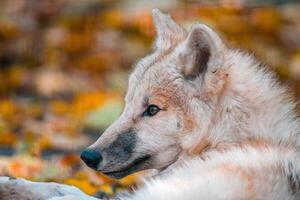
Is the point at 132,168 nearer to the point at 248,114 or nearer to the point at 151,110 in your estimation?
the point at 151,110

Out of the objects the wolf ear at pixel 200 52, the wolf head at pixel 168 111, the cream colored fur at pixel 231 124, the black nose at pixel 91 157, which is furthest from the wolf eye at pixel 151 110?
the black nose at pixel 91 157

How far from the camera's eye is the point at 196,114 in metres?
6.79

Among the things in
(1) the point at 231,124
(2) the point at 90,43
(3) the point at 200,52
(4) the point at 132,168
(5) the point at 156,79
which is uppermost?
(3) the point at 200,52

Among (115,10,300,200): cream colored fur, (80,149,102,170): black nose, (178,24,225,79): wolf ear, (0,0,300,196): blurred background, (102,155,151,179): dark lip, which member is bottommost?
(0,0,300,196): blurred background

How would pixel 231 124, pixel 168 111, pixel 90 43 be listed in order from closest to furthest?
pixel 231 124 → pixel 168 111 → pixel 90 43

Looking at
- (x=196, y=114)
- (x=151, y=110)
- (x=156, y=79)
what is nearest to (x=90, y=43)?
(x=156, y=79)

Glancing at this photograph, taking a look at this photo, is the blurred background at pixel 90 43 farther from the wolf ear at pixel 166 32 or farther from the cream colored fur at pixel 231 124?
the cream colored fur at pixel 231 124

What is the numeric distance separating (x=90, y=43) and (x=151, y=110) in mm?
13854

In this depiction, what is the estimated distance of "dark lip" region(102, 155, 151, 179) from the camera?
6969mm

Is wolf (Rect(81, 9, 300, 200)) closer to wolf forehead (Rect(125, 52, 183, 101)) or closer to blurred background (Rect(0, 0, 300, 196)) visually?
wolf forehead (Rect(125, 52, 183, 101))

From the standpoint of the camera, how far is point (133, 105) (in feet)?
23.4

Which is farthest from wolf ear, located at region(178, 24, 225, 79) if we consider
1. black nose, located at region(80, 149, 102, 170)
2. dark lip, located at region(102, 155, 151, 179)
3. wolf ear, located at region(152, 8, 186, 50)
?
black nose, located at region(80, 149, 102, 170)

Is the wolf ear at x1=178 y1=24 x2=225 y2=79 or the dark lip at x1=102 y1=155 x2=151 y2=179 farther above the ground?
the wolf ear at x1=178 y1=24 x2=225 y2=79

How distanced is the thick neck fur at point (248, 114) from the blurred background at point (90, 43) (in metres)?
7.85
